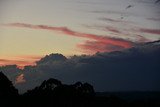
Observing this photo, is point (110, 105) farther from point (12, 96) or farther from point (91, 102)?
point (12, 96)

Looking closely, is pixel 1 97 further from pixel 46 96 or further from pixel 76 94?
pixel 76 94

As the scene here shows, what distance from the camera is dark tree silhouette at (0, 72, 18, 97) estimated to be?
40775 millimetres

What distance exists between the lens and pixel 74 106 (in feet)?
127

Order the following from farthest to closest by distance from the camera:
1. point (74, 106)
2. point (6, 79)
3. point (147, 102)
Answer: point (147, 102) → point (6, 79) → point (74, 106)

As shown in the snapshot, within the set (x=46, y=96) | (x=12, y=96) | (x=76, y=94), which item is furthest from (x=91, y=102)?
(x=12, y=96)

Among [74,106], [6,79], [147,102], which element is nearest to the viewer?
→ [74,106]

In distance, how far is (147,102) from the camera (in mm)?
46281

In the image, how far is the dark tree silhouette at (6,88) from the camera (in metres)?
40.8

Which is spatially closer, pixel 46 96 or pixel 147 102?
pixel 46 96

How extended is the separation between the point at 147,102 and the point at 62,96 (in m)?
11.9

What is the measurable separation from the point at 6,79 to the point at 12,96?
2.32 meters

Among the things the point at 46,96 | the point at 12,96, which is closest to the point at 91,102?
the point at 46,96

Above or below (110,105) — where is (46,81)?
above

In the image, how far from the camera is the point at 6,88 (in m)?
41.3
